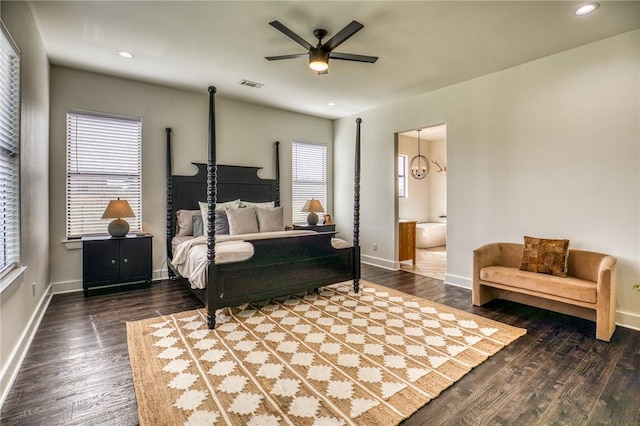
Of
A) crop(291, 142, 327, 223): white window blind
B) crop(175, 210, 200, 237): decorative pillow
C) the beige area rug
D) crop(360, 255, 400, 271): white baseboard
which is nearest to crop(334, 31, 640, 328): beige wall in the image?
crop(360, 255, 400, 271): white baseboard

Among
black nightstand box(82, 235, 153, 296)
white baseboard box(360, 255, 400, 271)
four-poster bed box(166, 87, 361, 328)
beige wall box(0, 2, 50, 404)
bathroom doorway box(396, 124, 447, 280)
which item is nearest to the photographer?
beige wall box(0, 2, 50, 404)

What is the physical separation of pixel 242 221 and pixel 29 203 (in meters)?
2.24

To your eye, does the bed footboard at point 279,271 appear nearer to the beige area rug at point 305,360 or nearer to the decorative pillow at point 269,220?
the beige area rug at point 305,360

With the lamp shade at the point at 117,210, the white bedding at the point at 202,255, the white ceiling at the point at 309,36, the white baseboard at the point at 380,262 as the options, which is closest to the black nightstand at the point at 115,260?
the lamp shade at the point at 117,210

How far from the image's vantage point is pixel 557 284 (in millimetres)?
3072

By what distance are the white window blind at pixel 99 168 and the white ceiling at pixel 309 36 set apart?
0.69 metres

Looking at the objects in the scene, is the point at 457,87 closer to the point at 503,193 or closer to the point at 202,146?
the point at 503,193

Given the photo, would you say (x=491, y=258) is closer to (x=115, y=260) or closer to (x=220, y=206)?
(x=220, y=206)

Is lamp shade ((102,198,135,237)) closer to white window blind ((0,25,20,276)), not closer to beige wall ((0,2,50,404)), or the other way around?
beige wall ((0,2,50,404))

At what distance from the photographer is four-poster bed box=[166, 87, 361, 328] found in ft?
10.1

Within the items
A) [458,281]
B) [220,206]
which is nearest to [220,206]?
[220,206]

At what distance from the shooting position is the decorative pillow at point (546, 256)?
328cm

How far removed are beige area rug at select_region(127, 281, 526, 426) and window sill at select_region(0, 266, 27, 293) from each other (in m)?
0.93

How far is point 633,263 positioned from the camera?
3.12 metres
